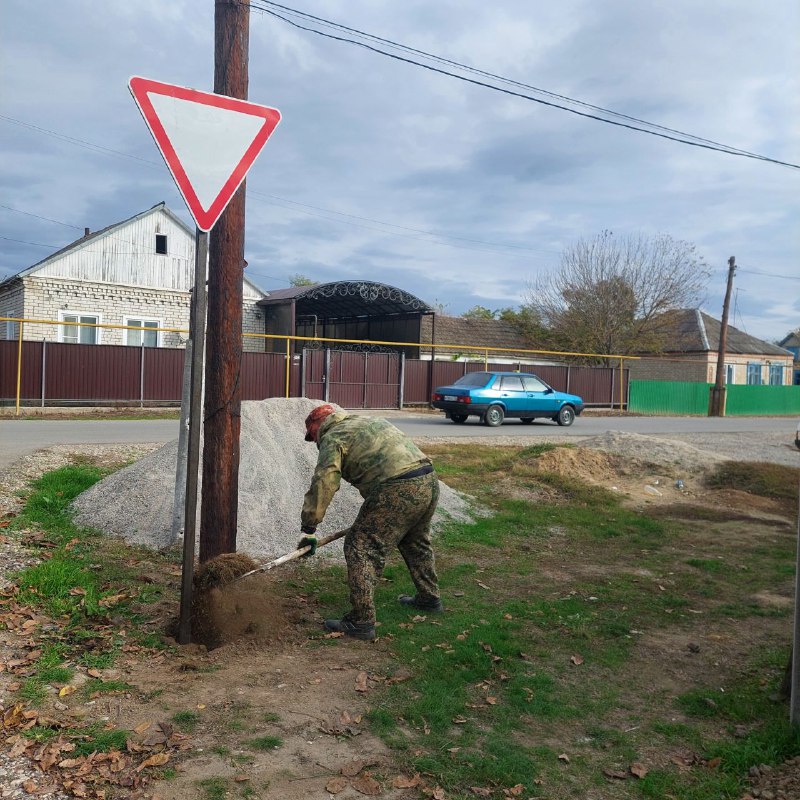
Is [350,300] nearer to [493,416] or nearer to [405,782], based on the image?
[493,416]

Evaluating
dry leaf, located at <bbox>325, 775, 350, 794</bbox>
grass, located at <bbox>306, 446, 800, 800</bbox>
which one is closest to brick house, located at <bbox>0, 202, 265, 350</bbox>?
grass, located at <bbox>306, 446, 800, 800</bbox>

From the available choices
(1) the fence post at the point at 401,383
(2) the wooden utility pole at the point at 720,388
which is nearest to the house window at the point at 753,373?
(2) the wooden utility pole at the point at 720,388

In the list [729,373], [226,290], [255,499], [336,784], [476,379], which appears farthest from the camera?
[729,373]

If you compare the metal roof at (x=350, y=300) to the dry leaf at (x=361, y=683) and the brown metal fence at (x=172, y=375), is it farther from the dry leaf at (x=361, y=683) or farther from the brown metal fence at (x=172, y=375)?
the dry leaf at (x=361, y=683)

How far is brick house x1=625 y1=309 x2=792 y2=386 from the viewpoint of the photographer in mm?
43844

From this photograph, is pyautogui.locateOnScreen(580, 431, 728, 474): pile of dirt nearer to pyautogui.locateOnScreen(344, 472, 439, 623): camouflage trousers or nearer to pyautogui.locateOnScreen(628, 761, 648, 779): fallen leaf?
pyautogui.locateOnScreen(344, 472, 439, 623): camouflage trousers

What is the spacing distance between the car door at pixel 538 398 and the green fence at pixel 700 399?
11856mm

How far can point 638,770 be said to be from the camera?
3.26 m

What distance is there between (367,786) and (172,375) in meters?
20.0

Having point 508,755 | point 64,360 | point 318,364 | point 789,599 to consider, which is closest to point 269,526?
point 508,755

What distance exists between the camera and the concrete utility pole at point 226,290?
A: 476 cm

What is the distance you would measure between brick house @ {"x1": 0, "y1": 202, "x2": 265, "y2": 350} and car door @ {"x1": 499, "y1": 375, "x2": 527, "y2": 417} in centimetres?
1167

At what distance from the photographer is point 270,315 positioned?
32.6 metres

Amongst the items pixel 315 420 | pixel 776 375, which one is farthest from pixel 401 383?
pixel 776 375
